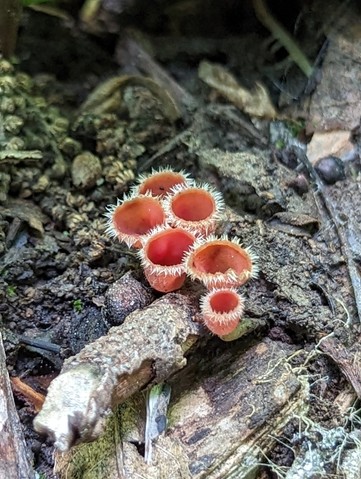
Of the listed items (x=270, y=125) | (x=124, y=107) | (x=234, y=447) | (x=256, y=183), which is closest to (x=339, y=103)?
→ (x=270, y=125)

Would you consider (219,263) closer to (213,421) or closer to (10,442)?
(213,421)

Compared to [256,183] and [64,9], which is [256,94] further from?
[64,9]

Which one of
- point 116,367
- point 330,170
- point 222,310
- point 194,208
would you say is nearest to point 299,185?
point 330,170

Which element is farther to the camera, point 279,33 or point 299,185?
point 279,33

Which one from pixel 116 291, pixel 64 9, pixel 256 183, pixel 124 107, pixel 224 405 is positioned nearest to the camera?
pixel 224 405

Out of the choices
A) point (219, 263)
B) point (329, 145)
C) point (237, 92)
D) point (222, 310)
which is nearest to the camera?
point (222, 310)

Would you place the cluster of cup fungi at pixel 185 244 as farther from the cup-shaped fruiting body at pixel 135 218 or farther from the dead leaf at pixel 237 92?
the dead leaf at pixel 237 92
